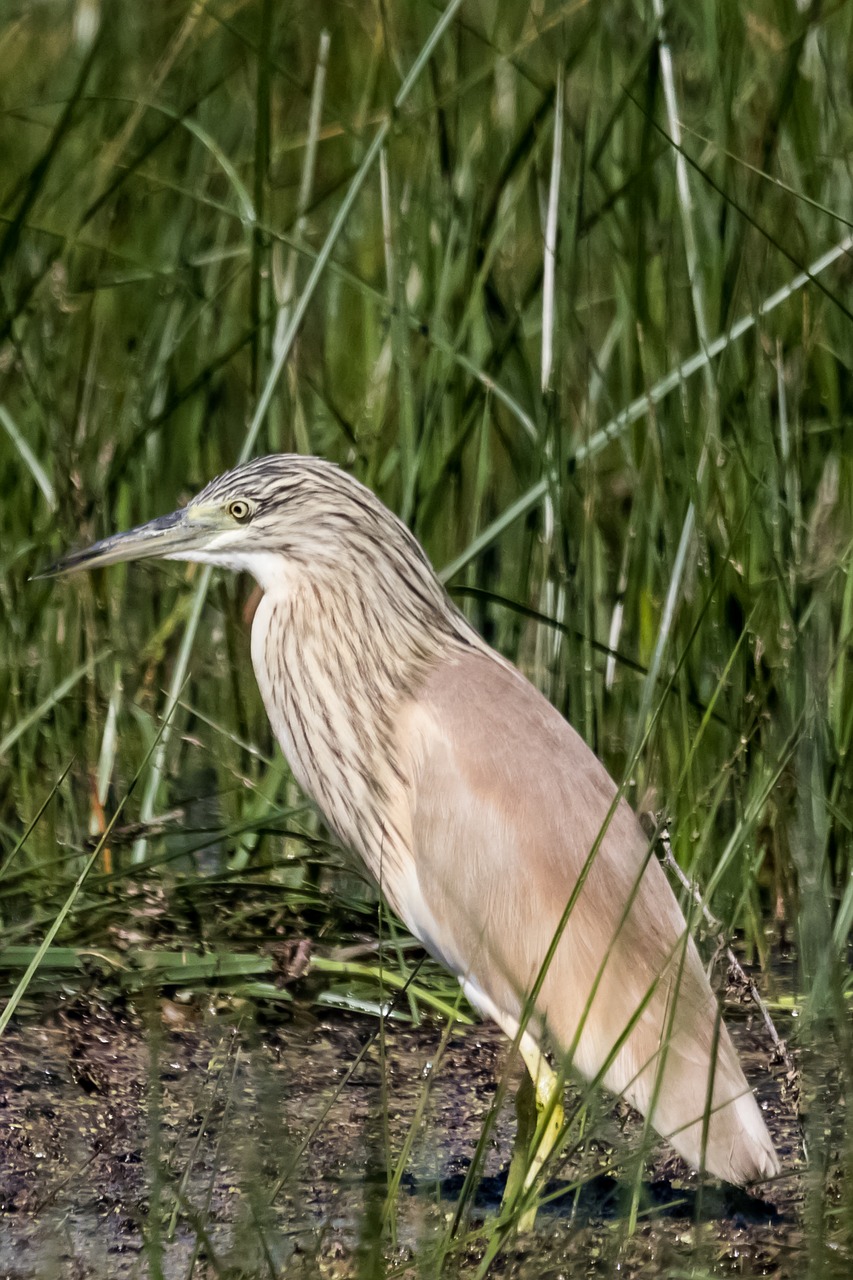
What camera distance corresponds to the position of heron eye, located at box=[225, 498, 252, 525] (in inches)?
104

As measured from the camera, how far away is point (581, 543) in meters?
2.97

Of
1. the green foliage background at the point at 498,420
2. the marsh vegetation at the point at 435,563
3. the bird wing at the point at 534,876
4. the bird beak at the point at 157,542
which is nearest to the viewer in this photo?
the marsh vegetation at the point at 435,563

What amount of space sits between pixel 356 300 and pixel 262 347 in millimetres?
522

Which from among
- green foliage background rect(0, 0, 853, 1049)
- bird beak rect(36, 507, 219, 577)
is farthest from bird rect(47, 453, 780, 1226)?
green foliage background rect(0, 0, 853, 1049)

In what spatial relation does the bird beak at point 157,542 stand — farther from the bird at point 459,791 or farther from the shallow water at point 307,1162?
the shallow water at point 307,1162

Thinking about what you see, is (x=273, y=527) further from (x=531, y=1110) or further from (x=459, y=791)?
(x=531, y=1110)

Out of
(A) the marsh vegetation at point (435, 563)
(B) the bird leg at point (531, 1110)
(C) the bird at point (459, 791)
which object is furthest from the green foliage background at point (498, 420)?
(B) the bird leg at point (531, 1110)

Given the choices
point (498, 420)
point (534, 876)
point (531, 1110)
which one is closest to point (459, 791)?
point (534, 876)

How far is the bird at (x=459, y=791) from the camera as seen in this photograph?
7.61 ft

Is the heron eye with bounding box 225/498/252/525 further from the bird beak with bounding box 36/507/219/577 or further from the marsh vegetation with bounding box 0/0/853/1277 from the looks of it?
the marsh vegetation with bounding box 0/0/853/1277

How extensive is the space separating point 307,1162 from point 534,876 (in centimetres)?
49

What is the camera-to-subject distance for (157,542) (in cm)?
261

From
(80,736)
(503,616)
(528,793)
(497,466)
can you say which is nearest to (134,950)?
(80,736)

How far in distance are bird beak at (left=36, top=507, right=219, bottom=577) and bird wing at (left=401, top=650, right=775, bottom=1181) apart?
1.37ft
